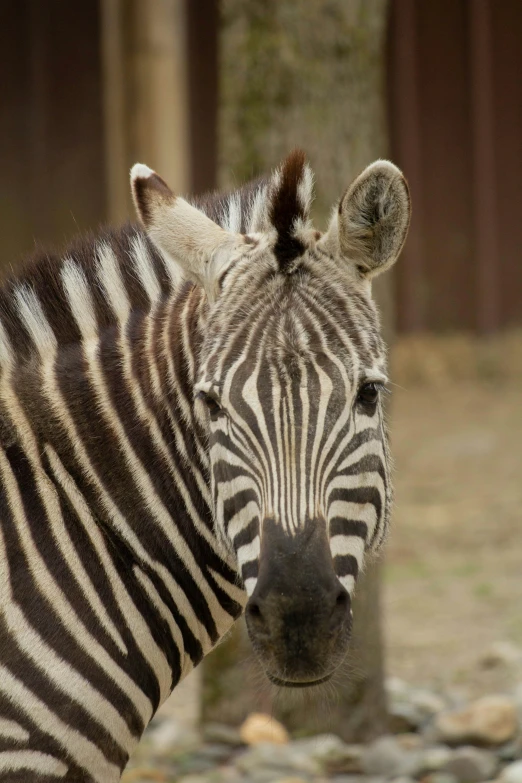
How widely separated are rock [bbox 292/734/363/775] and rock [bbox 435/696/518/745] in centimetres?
52

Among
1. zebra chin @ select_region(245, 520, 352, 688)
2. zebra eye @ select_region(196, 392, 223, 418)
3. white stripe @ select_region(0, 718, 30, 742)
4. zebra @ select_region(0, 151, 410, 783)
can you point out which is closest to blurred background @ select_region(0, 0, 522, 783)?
zebra @ select_region(0, 151, 410, 783)

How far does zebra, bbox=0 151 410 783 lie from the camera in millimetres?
2934

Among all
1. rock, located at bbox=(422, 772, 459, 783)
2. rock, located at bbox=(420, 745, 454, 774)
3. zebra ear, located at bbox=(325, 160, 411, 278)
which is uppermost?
zebra ear, located at bbox=(325, 160, 411, 278)

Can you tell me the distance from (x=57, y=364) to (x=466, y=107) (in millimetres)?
12656

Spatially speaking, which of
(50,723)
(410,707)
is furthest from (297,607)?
(410,707)

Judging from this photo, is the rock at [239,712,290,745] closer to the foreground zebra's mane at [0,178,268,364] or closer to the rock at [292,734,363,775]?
the rock at [292,734,363,775]

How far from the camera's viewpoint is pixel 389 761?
5586 mm

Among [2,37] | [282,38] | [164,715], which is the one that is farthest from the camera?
[2,37]

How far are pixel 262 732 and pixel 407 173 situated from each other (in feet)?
34.1

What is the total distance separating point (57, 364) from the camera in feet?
11.4

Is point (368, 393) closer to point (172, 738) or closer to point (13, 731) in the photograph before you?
point (13, 731)

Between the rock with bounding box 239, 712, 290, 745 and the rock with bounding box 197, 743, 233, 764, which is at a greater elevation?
the rock with bounding box 239, 712, 290, 745

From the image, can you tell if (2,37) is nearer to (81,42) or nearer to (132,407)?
(81,42)

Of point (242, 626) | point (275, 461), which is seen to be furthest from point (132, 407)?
point (242, 626)
